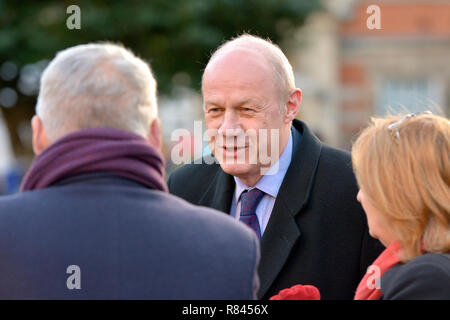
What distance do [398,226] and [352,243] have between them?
1.96 feet

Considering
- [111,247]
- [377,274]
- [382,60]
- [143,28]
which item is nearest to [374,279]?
[377,274]

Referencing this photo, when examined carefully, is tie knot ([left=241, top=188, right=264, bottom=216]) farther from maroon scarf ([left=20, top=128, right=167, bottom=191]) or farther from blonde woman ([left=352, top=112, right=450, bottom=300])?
maroon scarf ([left=20, top=128, right=167, bottom=191])

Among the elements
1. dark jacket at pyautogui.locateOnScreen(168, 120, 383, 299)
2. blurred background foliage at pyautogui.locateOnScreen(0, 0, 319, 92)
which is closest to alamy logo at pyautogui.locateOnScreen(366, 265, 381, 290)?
dark jacket at pyautogui.locateOnScreen(168, 120, 383, 299)

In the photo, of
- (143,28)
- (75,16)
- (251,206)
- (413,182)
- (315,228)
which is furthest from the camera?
(143,28)

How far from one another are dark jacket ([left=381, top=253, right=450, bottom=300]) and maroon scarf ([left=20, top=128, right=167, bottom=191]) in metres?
0.82

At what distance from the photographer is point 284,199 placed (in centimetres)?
280

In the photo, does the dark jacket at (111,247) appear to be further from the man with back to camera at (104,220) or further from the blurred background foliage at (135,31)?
the blurred background foliage at (135,31)

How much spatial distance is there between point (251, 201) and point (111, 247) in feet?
3.93

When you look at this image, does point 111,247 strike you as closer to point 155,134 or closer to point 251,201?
point 155,134

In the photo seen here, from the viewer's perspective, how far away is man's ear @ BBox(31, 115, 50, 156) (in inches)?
73.5

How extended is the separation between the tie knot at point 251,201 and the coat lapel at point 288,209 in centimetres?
9

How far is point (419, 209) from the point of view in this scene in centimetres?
210

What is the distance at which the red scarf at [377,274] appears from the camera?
2.15 metres
